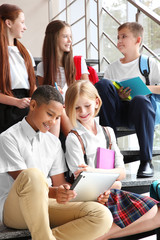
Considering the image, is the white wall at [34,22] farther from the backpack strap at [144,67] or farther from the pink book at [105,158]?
the pink book at [105,158]

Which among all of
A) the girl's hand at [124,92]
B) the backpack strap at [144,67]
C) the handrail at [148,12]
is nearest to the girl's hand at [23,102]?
the girl's hand at [124,92]

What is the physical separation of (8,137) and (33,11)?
14.4 ft

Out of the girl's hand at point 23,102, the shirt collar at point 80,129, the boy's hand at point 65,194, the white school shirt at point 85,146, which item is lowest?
the boy's hand at point 65,194

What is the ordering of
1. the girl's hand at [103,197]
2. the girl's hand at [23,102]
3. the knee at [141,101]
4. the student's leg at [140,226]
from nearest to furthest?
the girl's hand at [103,197] → the student's leg at [140,226] → the girl's hand at [23,102] → the knee at [141,101]

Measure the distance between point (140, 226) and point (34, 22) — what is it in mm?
4443

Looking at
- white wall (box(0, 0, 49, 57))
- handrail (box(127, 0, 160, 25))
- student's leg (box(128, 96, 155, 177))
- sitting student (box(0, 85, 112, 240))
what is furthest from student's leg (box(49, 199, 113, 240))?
white wall (box(0, 0, 49, 57))

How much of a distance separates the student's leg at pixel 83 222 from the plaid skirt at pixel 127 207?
160mm

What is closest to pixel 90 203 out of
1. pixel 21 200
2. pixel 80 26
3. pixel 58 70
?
pixel 21 200

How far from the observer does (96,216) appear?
159 cm

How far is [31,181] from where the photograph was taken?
1471 millimetres

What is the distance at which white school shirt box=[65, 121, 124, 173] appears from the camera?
1867 mm

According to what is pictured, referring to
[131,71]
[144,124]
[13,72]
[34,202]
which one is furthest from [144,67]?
[34,202]

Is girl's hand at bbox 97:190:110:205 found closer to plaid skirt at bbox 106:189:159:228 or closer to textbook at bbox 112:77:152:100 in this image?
plaid skirt at bbox 106:189:159:228

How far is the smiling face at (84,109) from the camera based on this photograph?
1.97m
